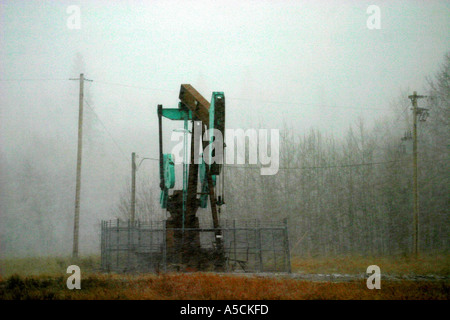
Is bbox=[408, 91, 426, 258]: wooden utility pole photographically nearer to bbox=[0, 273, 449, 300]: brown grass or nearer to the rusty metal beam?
bbox=[0, 273, 449, 300]: brown grass

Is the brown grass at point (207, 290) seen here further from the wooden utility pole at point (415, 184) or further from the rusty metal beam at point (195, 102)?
the wooden utility pole at point (415, 184)

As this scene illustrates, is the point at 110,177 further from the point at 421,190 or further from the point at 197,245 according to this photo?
the point at 197,245

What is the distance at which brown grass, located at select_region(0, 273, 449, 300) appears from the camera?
25.8ft

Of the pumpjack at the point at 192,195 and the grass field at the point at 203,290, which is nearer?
the grass field at the point at 203,290

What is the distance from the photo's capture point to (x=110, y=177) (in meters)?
50.6

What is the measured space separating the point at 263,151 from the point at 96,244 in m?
20.2

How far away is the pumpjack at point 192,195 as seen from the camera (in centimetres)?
1275

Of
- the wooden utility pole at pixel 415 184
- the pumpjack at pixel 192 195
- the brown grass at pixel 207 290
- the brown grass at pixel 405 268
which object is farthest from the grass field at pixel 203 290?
the wooden utility pole at pixel 415 184

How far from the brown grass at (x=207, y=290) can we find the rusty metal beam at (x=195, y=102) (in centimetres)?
492

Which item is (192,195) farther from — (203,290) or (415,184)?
(415,184)

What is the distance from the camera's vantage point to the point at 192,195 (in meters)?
13.5

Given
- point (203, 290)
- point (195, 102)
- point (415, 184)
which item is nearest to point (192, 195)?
point (195, 102)

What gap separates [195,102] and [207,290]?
6.55m
